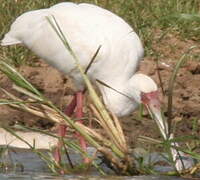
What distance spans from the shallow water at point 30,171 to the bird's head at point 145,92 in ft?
2.16

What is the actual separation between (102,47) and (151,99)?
67cm

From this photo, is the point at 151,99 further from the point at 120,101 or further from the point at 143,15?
the point at 143,15

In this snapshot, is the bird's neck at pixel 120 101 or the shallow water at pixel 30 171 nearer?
the shallow water at pixel 30 171

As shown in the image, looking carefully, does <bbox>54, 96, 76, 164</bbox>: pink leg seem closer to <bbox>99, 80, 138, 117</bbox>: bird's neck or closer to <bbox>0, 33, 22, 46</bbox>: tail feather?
<bbox>99, 80, 138, 117</bbox>: bird's neck

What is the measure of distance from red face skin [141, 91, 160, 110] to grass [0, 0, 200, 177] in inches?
75.6

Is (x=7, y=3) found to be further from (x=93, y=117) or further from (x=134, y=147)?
(x=93, y=117)

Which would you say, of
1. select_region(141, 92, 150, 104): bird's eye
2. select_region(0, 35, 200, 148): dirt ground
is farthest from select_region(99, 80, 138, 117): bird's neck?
select_region(0, 35, 200, 148): dirt ground

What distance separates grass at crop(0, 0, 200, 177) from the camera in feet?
29.3

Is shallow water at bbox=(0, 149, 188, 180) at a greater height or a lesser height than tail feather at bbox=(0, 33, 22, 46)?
lesser

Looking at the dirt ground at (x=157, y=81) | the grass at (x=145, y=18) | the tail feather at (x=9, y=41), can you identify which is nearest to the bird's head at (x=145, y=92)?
the dirt ground at (x=157, y=81)

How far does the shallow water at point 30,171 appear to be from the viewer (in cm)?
616

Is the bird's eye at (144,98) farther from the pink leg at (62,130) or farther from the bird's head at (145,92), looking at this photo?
the pink leg at (62,130)

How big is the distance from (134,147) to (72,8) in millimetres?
1247

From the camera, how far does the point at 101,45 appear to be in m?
7.23
